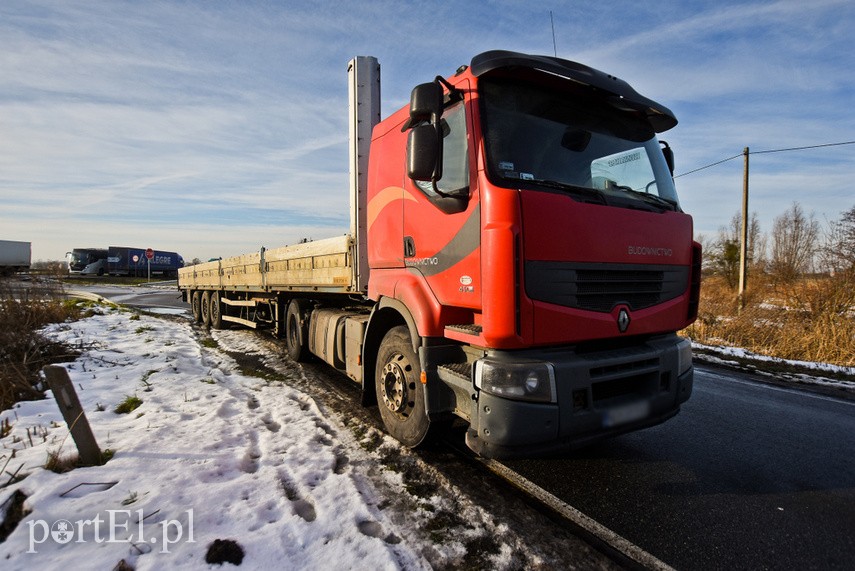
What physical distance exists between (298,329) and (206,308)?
746 cm

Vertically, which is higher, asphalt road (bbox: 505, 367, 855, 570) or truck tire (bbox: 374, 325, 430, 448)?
truck tire (bbox: 374, 325, 430, 448)

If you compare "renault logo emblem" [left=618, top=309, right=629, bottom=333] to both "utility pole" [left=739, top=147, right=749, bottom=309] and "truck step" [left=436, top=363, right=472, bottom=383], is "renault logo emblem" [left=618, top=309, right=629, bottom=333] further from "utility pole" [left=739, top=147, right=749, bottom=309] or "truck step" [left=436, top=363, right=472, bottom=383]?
"utility pole" [left=739, top=147, right=749, bottom=309]

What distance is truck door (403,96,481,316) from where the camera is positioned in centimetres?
285

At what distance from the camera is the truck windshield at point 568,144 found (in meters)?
2.91

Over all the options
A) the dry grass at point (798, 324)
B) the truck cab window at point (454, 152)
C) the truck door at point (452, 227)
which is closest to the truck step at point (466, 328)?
the truck door at point (452, 227)

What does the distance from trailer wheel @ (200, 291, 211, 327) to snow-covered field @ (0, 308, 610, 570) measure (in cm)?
840

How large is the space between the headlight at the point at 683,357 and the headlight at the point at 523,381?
53.2 inches

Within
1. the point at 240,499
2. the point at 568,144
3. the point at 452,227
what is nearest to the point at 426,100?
the point at 452,227

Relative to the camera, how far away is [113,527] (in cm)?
232

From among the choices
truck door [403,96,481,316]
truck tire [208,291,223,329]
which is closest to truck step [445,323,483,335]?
truck door [403,96,481,316]

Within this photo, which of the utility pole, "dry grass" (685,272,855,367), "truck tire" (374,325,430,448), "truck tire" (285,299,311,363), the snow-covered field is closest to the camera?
the snow-covered field

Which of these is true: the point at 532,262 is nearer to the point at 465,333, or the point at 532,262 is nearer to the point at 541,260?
the point at 541,260

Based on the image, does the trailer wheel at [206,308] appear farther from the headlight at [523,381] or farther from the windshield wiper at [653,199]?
the windshield wiper at [653,199]

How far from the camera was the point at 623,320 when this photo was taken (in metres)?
2.98
